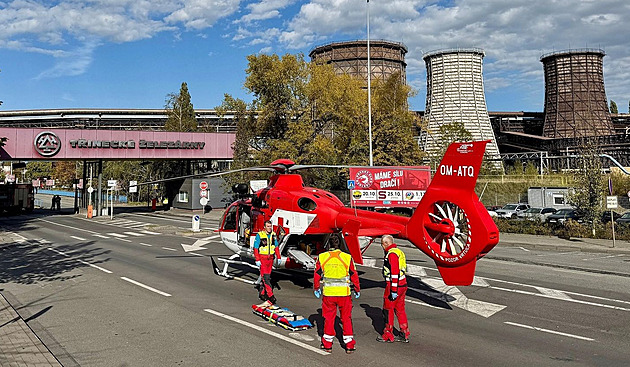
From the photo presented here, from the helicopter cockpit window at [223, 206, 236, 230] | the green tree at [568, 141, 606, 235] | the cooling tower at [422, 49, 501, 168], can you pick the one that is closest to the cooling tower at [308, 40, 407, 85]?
the cooling tower at [422, 49, 501, 168]

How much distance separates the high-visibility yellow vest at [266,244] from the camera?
1165 cm

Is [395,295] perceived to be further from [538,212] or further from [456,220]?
[538,212]

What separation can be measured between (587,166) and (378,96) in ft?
96.2

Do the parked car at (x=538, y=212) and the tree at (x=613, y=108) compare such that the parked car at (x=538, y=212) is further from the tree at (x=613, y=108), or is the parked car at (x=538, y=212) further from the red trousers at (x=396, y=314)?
the tree at (x=613, y=108)

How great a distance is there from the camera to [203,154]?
153 ft

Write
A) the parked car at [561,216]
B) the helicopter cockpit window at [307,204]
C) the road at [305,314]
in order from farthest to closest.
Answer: the parked car at [561,216] → the helicopter cockpit window at [307,204] → the road at [305,314]

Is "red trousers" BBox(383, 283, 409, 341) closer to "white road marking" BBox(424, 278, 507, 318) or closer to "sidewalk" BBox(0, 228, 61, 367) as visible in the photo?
"white road marking" BBox(424, 278, 507, 318)

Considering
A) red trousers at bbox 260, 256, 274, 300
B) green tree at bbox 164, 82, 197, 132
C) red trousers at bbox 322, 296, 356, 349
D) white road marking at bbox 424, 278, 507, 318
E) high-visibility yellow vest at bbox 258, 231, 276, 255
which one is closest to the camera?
red trousers at bbox 322, 296, 356, 349

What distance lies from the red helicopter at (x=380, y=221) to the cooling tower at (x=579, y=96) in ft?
272

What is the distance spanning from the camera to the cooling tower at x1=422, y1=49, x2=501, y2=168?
77938 millimetres

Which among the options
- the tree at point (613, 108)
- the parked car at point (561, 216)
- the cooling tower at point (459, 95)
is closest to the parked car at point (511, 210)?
the parked car at point (561, 216)

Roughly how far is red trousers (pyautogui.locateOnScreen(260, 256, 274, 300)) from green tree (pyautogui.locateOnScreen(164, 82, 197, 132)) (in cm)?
5943

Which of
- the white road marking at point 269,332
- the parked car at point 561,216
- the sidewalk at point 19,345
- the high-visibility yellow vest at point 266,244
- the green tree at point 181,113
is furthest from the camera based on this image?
the green tree at point 181,113

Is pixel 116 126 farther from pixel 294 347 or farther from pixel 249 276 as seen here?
pixel 294 347
